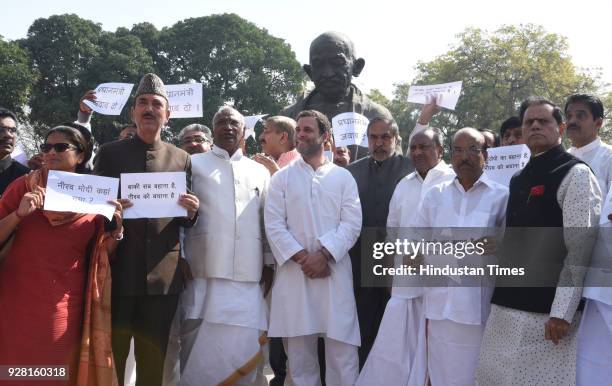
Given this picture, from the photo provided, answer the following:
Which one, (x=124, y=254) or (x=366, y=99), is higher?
(x=366, y=99)

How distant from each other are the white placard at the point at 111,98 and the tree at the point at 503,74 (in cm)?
1805

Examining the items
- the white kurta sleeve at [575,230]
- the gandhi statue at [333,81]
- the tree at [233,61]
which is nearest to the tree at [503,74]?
the tree at [233,61]

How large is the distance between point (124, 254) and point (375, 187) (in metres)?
2.11

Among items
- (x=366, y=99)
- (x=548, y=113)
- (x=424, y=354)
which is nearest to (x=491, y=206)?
(x=548, y=113)

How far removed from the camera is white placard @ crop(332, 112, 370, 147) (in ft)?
20.0

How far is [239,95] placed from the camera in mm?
33375

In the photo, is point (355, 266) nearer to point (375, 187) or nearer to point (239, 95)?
point (375, 187)

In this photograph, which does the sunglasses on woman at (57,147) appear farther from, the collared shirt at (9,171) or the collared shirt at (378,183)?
the collared shirt at (378,183)

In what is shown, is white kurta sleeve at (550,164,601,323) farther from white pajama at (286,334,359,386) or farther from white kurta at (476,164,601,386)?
white pajama at (286,334,359,386)

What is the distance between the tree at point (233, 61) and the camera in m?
33.6

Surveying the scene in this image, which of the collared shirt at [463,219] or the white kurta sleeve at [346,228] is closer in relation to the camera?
the collared shirt at [463,219]

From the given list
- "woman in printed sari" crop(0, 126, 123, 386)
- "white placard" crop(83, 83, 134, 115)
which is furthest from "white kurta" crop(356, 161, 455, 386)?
"white placard" crop(83, 83, 134, 115)

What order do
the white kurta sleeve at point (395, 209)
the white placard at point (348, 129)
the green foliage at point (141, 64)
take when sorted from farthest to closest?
the green foliage at point (141, 64)
the white placard at point (348, 129)
the white kurta sleeve at point (395, 209)

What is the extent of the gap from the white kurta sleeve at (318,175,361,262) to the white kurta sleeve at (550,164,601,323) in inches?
59.3
